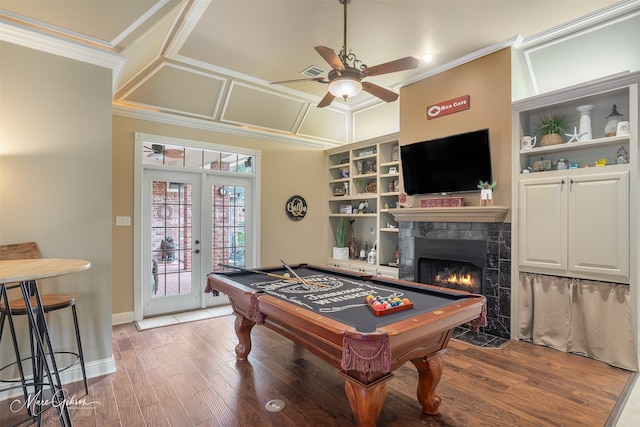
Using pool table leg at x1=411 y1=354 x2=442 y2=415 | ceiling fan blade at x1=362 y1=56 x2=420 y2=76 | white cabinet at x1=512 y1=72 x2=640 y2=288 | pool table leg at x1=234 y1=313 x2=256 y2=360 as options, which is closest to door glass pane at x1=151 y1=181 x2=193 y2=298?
pool table leg at x1=234 y1=313 x2=256 y2=360

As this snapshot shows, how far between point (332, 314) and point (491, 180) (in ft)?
9.15

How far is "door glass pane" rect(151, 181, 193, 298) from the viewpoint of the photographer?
4517 mm

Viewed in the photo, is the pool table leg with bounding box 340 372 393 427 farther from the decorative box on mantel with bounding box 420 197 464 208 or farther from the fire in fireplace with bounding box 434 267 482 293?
the decorative box on mantel with bounding box 420 197 464 208

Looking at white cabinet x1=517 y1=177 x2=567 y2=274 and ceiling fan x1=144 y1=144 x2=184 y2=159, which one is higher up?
ceiling fan x1=144 y1=144 x2=184 y2=159

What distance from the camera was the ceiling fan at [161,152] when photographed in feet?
14.6

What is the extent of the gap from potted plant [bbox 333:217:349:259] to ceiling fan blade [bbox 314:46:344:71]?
3.86 metres

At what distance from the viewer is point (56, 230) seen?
8.78 ft

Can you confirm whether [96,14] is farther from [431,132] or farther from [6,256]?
[431,132]

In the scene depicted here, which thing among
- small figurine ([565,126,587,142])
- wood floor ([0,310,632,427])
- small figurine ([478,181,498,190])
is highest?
small figurine ([565,126,587,142])

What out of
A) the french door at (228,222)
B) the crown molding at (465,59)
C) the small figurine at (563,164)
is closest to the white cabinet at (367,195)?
the crown molding at (465,59)

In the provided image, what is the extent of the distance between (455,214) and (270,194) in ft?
9.64

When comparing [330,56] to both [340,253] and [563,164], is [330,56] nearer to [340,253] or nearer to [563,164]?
[563,164]

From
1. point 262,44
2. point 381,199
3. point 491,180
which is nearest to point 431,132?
point 491,180

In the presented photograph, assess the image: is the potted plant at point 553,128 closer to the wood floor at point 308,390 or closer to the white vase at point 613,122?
the white vase at point 613,122
